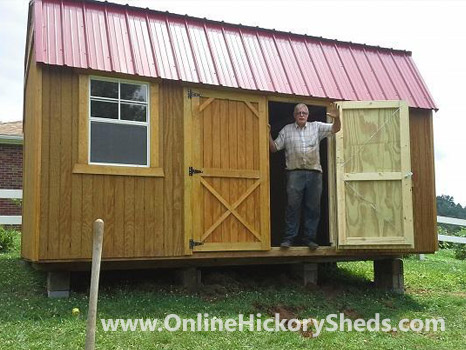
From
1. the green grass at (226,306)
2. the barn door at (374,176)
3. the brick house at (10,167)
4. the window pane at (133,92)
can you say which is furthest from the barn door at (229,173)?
the brick house at (10,167)

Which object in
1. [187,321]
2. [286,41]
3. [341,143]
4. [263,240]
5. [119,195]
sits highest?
[286,41]

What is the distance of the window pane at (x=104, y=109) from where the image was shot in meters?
7.59

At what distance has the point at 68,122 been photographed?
290 inches

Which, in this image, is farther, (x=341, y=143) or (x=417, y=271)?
(x=417, y=271)

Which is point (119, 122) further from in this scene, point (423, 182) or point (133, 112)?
point (423, 182)

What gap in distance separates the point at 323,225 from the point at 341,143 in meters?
2.72

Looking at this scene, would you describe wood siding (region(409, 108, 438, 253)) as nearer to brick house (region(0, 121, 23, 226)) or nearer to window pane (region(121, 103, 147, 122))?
window pane (region(121, 103, 147, 122))

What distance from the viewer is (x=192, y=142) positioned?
8.05m

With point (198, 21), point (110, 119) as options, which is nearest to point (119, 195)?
point (110, 119)

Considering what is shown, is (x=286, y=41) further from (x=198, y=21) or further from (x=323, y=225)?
(x=323, y=225)

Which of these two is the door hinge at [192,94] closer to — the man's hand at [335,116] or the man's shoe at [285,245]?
the man's hand at [335,116]

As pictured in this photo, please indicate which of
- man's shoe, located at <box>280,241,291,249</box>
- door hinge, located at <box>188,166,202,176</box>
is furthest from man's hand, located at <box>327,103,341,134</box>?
door hinge, located at <box>188,166,202,176</box>

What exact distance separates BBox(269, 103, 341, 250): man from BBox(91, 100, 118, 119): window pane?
8.02 ft

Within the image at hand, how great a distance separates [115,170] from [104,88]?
44.3 inches
